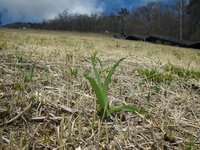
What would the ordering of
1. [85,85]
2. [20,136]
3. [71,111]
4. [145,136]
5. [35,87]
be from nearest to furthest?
[20,136], [145,136], [71,111], [35,87], [85,85]

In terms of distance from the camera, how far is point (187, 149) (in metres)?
1.82

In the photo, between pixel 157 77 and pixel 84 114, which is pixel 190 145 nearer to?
pixel 84 114

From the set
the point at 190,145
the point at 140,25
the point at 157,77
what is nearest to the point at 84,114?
the point at 190,145

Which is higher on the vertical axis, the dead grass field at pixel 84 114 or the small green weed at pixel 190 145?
the dead grass field at pixel 84 114

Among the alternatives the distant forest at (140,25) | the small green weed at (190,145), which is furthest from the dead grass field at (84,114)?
the distant forest at (140,25)

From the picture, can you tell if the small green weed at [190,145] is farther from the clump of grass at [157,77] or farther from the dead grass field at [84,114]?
the clump of grass at [157,77]

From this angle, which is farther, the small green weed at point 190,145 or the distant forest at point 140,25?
the distant forest at point 140,25

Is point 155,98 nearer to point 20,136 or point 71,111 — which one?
point 71,111

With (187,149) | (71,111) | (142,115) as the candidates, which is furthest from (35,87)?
(187,149)

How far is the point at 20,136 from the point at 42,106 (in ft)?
1.32

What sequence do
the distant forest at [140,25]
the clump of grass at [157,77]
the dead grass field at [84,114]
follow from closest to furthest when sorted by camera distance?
the dead grass field at [84,114] → the clump of grass at [157,77] → the distant forest at [140,25]

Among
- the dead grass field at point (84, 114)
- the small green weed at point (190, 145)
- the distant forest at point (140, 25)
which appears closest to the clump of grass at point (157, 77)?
the dead grass field at point (84, 114)

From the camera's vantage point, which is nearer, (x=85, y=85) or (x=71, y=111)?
(x=71, y=111)

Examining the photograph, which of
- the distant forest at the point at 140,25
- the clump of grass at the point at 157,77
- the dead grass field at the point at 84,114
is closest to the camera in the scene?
the dead grass field at the point at 84,114
